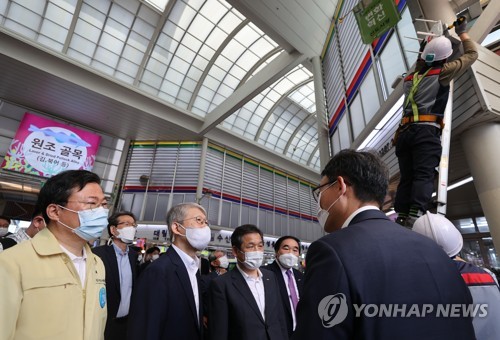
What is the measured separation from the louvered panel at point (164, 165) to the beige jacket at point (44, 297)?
475 inches

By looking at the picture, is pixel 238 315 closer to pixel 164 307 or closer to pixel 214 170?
pixel 164 307

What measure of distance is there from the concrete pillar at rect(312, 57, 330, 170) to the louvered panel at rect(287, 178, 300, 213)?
27.1 feet

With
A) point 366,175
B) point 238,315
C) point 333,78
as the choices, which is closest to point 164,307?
point 238,315

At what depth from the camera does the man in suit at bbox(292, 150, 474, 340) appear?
2.62 ft

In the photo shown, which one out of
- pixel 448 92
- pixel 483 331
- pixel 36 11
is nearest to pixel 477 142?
pixel 448 92

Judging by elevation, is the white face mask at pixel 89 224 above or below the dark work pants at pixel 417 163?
below

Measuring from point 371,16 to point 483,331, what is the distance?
471 cm

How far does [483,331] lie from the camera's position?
3.55 ft

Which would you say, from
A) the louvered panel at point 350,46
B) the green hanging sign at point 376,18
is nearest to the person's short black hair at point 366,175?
the green hanging sign at point 376,18

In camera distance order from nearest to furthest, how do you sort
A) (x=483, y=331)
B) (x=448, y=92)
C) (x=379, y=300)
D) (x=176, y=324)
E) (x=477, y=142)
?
(x=379, y=300), (x=483, y=331), (x=176, y=324), (x=448, y=92), (x=477, y=142)

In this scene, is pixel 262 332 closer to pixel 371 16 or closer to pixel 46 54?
pixel 371 16

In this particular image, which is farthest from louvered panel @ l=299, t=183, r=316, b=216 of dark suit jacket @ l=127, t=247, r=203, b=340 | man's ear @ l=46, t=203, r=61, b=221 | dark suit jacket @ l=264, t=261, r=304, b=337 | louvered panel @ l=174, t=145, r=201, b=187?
man's ear @ l=46, t=203, r=61, b=221

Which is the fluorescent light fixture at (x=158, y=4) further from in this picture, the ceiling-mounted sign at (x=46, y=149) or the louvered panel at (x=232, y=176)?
the louvered panel at (x=232, y=176)

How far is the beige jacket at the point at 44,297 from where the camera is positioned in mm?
1125
